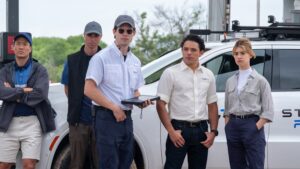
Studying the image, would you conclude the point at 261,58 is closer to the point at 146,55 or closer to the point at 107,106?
the point at 107,106

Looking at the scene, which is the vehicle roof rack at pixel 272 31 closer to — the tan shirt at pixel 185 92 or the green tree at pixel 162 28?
the tan shirt at pixel 185 92

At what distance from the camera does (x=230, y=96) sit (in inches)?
191

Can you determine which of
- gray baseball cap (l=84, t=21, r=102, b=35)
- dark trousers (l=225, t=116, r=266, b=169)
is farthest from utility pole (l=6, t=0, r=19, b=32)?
dark trousers (l=225, t=116, r=266, b=169)

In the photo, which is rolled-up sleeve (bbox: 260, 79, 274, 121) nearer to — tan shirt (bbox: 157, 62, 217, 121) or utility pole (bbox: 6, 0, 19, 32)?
tan shirt (bbox: 157, 62, 217, 121)

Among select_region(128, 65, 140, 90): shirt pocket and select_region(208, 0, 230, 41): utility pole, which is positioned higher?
select_region(208, 0, 230, 41): utility pole

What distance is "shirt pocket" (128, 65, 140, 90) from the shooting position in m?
4.34

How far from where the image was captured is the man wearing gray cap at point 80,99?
4969 mm

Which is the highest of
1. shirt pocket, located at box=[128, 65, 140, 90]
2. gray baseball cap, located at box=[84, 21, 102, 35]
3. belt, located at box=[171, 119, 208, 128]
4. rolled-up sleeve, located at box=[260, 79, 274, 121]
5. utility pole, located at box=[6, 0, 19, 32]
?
utility pole, located at box=[6, 0, 19, 32]

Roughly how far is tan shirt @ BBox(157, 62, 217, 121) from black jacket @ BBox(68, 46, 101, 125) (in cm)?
85

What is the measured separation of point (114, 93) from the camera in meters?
4.25

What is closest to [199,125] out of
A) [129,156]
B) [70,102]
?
[129,156]

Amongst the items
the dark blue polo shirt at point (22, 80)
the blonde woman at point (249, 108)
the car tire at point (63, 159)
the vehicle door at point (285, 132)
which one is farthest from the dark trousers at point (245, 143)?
the dark blue polo shirt at point (22, 80)

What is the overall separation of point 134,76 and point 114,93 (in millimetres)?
247

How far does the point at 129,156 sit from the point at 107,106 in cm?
52
